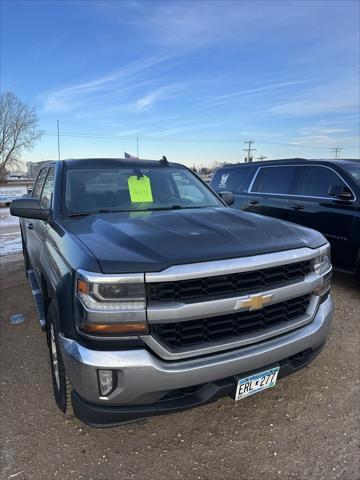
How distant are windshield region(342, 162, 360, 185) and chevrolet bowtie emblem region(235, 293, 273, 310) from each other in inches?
146

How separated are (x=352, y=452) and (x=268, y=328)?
3.21 feet

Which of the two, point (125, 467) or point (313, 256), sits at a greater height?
point (313, 256)

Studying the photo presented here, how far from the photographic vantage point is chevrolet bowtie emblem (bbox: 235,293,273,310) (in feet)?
6.66

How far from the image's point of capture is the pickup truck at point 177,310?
1.85 m

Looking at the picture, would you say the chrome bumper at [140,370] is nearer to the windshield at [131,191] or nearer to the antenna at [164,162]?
the windshield at [131,191]

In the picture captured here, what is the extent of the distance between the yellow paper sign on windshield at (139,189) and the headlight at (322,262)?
1621 mm

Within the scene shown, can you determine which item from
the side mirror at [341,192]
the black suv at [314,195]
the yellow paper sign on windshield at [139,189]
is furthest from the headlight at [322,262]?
the side mirror at [341,192]

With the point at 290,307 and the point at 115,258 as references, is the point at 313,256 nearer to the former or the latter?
the point at 290,307

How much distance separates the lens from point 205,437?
245 centimetres

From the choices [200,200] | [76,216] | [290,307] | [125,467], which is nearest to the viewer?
[125,467]

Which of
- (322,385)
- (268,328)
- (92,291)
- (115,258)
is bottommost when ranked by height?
(322,385)

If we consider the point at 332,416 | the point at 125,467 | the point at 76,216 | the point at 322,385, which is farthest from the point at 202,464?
the point at 76,216

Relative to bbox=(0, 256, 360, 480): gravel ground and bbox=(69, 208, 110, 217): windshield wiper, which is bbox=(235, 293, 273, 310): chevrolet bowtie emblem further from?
bbox=(69, 208, 110, 217): windshield wiper

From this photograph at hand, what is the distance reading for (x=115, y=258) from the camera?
75.7 inches
